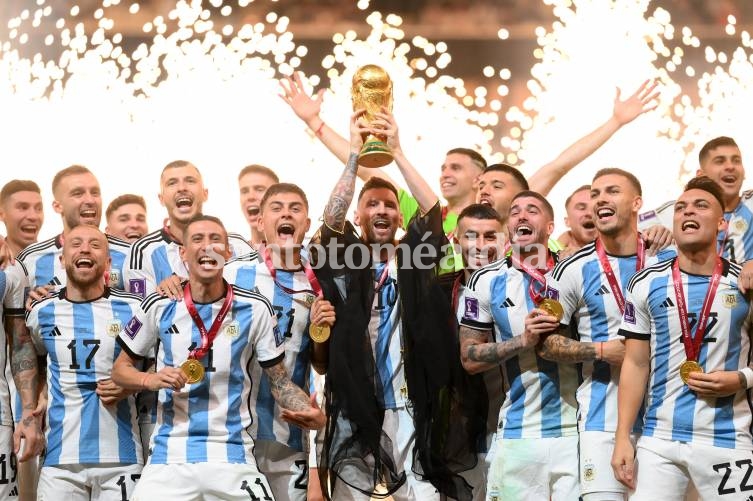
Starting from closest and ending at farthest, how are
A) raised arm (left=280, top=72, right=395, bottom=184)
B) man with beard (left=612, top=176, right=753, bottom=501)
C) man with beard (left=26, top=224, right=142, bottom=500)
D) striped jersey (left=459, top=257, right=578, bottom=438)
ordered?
1. man with beard (left=612, top=176, right=753, bottom=501)
2. striped jersey (left=459, top=257, right=578, bottom=438)
3. man with beard (left=26, top=224, right=142, bottom=500)
4. raised arm (left=280, top=72, right=395, bottom=184)

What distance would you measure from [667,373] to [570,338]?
0.51 metres

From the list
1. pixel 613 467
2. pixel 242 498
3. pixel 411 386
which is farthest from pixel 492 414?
pixel 242 498

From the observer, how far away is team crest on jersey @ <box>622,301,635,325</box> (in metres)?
4.59

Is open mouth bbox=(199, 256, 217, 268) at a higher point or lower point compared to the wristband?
higher

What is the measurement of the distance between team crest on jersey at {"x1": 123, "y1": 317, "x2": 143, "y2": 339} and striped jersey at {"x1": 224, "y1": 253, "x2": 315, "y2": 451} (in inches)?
19.8

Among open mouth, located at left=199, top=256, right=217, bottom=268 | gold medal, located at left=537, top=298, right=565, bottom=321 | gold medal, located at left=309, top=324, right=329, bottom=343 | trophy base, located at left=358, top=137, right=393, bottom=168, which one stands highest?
trophy base, located at left=358, top=137, right=393, bottom=168

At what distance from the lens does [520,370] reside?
195 inches

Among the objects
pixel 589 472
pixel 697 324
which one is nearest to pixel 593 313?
pixel 697 324

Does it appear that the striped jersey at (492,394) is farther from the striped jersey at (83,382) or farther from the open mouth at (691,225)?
the striped jersey at (83,382)

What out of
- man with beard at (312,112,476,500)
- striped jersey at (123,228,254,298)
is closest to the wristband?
man with beard at (312,112,476,500)

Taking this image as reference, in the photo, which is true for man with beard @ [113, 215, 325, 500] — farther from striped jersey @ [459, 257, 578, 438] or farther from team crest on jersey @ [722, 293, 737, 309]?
team crest on jersey @ [722, 293, 737, 309]

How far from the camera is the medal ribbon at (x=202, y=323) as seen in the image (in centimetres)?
469

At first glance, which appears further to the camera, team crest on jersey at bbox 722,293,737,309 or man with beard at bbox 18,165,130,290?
man with beard at bbox 18,165,130,290

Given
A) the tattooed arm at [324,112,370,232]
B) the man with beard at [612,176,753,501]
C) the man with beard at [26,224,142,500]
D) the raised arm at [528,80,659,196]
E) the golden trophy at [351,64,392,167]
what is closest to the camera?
the man with beard at [612,176,753,501]
